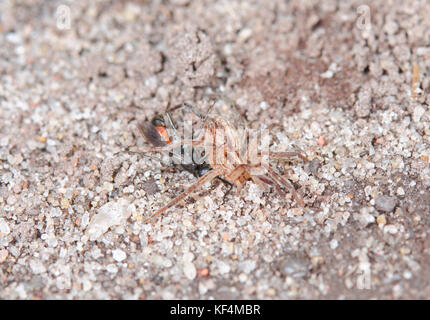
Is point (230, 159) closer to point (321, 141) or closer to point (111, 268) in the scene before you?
point (321, 141)

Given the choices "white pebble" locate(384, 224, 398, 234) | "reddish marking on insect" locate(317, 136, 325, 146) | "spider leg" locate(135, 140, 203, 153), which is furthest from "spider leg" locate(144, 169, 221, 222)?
"white pebble" locate(384, 224, 398, 234)

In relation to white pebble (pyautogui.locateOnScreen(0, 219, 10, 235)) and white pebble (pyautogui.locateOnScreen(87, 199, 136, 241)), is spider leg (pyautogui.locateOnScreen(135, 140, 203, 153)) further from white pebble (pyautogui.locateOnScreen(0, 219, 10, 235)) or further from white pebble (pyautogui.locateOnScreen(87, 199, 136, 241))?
white pebble (pyautogui.locateOnScreen(0, 219, 10, 235))

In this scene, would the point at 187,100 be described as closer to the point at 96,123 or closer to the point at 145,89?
the point at 145,89

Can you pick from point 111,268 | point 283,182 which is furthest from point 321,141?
point 111,268

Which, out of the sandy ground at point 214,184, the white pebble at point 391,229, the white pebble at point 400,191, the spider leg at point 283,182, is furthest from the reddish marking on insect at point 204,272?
the white pebble at point 400,191

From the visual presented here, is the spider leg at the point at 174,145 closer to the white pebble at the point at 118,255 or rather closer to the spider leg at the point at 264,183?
the spider leg at the point at 264,183
